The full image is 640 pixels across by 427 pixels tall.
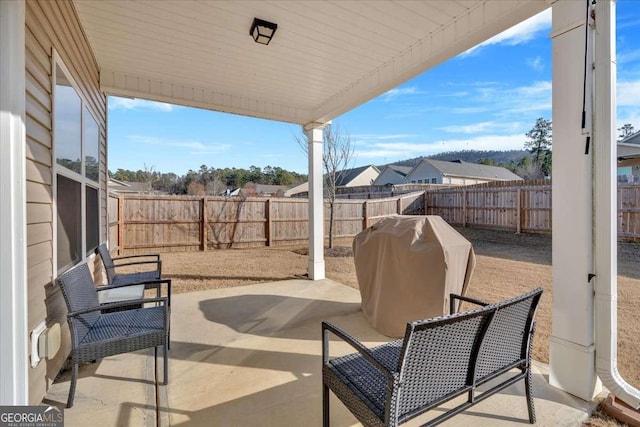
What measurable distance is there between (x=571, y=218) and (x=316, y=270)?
402cm

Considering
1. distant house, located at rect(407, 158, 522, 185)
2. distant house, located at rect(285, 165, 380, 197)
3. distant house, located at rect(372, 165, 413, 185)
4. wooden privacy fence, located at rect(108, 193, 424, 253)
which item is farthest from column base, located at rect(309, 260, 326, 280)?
distant house, located at rect(372, 165, 413, 185)

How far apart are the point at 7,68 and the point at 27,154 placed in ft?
1.57

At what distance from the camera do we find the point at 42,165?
6.39ft

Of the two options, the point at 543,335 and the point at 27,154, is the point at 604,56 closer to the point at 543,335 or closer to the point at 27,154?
the point at 543,335

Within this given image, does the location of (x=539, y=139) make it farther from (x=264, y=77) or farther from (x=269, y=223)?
(x=264, y=77)

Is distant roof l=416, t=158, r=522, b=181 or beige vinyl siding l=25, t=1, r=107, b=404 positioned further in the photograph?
distant roof l=416, t=158, r=522, b=181

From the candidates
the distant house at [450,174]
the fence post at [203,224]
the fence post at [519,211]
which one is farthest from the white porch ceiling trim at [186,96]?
the distant house at [450,174]

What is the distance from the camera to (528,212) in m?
10.7

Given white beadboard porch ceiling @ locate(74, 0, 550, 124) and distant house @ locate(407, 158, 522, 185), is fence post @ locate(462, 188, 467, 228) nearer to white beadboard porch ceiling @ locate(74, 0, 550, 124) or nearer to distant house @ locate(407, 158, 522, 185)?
white beadboard porch ceiling @ locate(74, 0, 550, 124)

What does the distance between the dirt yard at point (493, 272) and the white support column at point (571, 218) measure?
1.82 feet

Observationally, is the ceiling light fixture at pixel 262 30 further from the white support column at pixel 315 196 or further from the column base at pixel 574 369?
the column base at pixel 574 369

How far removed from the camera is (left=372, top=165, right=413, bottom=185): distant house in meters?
31.8

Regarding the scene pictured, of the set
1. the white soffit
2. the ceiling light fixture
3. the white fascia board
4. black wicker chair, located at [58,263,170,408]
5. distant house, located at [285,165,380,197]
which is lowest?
black wicker chair, located at [58,263,170,408]

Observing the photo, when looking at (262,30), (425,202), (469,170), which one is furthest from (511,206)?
(469,170)
